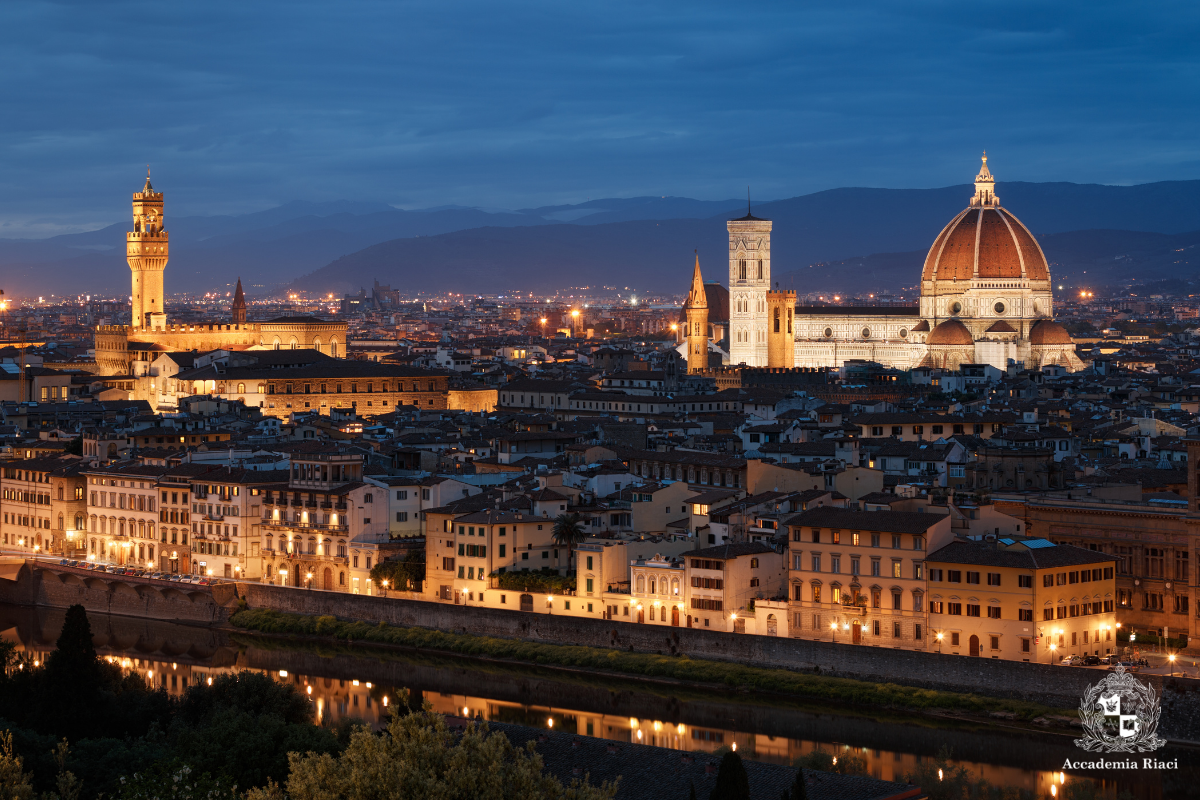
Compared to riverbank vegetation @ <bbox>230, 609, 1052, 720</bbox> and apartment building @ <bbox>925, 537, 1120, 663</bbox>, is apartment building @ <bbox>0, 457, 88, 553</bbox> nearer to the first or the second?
riverbank vegetation @ <bbox>230, 609, 1052, 720</bbox>

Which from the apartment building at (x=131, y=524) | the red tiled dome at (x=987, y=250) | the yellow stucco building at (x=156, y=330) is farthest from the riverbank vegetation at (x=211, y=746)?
the red tiled dome at (x=987, y=250)

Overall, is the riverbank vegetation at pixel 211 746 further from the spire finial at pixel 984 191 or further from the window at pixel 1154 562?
the spire finial at pixel 984 191

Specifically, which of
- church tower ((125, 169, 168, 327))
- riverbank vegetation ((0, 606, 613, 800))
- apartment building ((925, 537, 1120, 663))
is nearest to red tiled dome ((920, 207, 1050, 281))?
church tower ((125, 169, 168, 327))

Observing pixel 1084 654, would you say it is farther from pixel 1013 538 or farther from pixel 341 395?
pixel 341 395

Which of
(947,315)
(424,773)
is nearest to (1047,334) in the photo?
(947,315)

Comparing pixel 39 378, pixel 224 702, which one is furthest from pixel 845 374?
pixel 224 702

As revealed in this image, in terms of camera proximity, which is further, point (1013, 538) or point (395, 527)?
point (395, 527)
